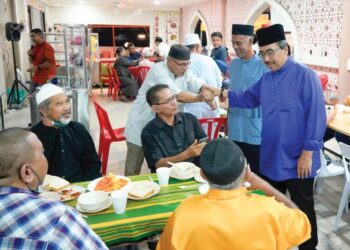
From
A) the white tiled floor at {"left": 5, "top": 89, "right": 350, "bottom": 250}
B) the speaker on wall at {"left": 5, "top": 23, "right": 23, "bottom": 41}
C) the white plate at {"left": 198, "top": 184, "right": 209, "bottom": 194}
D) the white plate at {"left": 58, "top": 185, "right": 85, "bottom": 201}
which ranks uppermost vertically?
the speaker on wall at {"left": 5, "top": 23, "right": 23, "bottom": 41}

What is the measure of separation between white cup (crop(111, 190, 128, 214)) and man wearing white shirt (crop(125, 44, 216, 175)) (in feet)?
3.95

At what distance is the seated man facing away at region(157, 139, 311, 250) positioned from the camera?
112 cm

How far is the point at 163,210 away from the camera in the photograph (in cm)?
155

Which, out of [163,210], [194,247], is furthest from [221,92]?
[194,247]

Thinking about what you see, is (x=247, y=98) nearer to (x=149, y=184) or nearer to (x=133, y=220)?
(x=149, y=184)

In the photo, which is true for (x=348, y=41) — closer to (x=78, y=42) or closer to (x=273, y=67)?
(x=273, y=67)

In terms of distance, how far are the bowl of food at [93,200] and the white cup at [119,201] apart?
8 cm

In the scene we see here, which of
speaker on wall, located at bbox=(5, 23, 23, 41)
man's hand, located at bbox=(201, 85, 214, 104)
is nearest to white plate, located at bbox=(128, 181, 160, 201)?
man's hand, located at bbox=(201, 85, 214, 104)

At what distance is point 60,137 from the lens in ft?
7.37

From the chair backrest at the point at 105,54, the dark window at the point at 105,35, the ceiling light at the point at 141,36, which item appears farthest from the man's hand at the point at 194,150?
the ceiling light at the point at 141,36

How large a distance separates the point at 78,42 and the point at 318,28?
12.6 ft

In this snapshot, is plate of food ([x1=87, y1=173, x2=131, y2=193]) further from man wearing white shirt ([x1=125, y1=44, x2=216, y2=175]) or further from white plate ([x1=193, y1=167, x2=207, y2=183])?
man wearing white shirt ([x1=125, y1=44, x2=216, y2=175])

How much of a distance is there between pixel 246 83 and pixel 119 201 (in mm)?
1581

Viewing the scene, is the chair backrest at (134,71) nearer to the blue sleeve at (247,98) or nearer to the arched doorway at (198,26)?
the arched doorway at (198,26)
